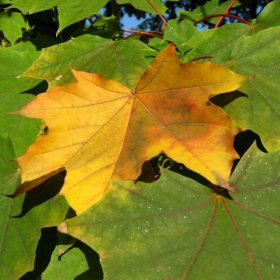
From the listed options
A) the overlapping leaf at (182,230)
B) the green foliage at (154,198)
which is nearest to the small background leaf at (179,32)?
the green foliage at (154,198)

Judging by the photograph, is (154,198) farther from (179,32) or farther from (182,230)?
(179,32)

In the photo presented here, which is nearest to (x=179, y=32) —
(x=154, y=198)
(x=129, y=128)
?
(x=129, y=128)

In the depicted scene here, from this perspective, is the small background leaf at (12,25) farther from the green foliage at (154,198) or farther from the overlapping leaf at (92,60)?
the overlapping leaf at (92,60)

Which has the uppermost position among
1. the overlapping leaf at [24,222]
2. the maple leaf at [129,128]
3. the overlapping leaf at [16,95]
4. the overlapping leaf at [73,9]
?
the overlapping leaf at [73,9]

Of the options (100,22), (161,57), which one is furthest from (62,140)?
(100,22)

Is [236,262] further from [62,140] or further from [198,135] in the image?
[62,140]
